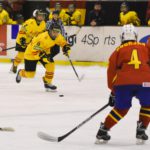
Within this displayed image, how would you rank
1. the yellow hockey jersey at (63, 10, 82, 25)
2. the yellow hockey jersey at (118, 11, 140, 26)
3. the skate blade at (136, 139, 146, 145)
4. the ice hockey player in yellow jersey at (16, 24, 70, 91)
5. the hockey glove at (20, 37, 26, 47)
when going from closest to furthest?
the skate blade at (136, 139, 146, 145)
the ice hockey player in yellow jersey at (16, 24, 70, 91)
the hockey glove at (20, 37, 26, 47)
the yellow hockey jersey at (118, 11, 140, 26)
the yellow hockey jersey at (63, 10, 82, 25)

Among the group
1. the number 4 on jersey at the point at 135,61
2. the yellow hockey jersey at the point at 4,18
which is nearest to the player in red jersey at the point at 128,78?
the number 4 on jersey at the point at 135,61

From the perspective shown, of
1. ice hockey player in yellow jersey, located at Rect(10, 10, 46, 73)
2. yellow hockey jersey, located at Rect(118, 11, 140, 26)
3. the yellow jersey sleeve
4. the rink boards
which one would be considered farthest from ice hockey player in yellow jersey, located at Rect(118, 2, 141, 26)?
the yellow jersey sleeve

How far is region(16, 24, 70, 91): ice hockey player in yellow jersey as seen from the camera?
25.7ft

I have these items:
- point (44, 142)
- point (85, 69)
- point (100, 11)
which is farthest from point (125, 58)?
point (100, 11)

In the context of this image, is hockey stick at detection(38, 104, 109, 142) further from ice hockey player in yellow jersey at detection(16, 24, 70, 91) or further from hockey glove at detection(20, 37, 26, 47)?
hockey glove at detection(20, 37, 26, 47)

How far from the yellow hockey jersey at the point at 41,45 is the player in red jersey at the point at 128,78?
3358mm

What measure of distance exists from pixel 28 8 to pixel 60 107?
29.3 feet

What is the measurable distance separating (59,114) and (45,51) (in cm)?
200

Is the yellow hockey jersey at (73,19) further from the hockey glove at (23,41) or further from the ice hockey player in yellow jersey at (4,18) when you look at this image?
the hockey glove at (23,41)

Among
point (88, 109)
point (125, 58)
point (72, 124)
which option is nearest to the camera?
point (125, 58)

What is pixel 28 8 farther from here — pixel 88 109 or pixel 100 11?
pixel 88 109

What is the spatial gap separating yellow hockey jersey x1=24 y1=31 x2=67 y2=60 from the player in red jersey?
132 inches

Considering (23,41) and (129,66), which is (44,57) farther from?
(129,66)

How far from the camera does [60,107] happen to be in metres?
6.61
